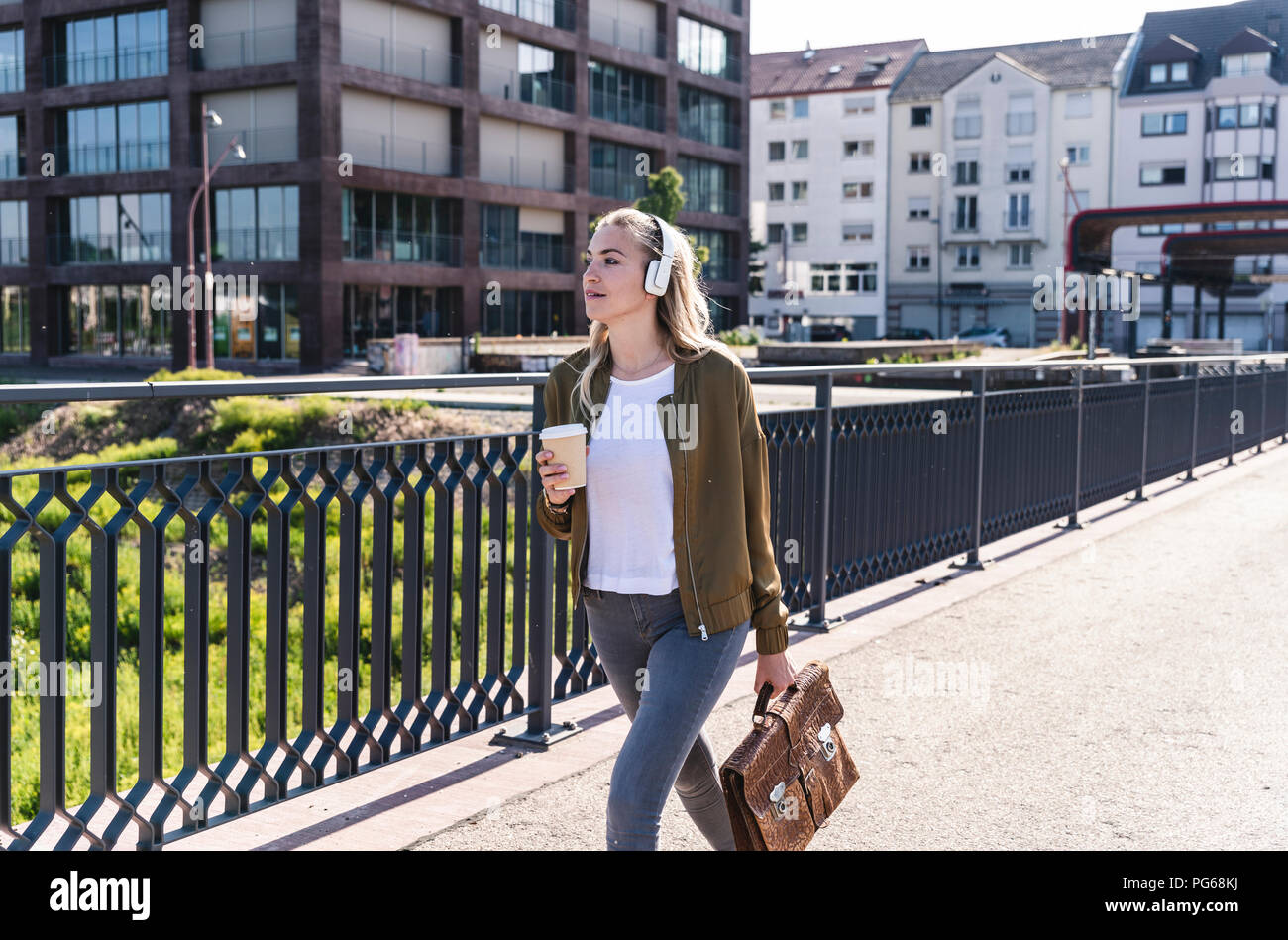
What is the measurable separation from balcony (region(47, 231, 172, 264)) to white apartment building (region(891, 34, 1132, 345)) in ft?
143

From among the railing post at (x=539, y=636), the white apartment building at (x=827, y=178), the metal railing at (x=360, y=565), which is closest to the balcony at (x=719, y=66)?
the white apartment building at (x=827, y=178)

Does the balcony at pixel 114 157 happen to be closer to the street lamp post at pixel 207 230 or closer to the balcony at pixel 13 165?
the street lamp post at pixel 207 230

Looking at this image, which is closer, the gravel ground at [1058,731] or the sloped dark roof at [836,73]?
the gravel ground at [1058,731]

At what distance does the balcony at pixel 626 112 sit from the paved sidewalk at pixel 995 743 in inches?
1858

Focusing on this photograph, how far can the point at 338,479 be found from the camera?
468 cm

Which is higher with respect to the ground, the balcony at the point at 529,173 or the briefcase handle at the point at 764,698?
the balcony at the point at 529,173

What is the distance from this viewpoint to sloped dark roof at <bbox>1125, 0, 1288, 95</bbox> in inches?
2813

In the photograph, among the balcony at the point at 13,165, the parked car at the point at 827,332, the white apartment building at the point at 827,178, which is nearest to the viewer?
the balcony at the point at 13,165

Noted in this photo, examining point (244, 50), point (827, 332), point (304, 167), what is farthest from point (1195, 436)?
point (827, 332)

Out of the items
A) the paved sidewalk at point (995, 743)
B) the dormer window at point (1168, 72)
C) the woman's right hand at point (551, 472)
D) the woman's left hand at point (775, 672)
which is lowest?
the paved sidewalk at point (995, 743)

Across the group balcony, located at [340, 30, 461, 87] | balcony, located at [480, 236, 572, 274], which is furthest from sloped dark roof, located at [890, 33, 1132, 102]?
balcony, located at [340, 30, 461, 87]

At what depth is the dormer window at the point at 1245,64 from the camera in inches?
2773

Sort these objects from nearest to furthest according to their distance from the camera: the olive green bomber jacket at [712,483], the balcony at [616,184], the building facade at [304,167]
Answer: the olive green bomber jacket at [712,483], the building facade at [304,167], the balcony at [616,184]

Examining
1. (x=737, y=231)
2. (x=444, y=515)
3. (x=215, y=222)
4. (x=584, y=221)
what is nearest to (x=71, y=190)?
(x=215, y=222)
